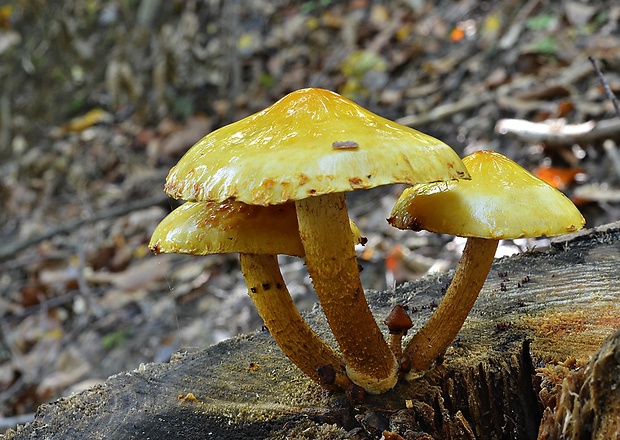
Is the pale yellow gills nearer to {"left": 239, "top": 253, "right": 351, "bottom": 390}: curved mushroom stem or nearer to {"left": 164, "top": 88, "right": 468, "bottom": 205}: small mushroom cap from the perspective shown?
{"left": 164, "top": 88, "right": 468, "bottom": 205}: small mushroom cap

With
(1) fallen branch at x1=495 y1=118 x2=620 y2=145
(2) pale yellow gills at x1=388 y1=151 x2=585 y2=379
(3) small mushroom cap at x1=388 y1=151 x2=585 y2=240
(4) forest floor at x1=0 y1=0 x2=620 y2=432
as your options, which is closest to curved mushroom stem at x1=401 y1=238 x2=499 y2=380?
(2) pale yellow gills at x1=388 y1=151 x2=585 y2=379

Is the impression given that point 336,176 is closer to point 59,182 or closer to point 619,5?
point 619,5

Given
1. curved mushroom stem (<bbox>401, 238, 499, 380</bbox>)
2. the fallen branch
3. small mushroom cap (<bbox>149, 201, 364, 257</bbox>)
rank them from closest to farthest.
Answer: small mushroom cap (<bbox>149, 201, 364, 257</bbox>) < curved mushroom stem (<bbox>401, 238, 499, 380</bbox>) < the fallen branch

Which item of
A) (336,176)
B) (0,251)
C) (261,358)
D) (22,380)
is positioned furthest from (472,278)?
(0,251)

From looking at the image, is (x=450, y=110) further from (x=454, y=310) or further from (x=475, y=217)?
(x=475, y=217)

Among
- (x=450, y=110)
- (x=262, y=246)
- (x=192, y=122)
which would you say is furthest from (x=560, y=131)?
(x=192, y=122)

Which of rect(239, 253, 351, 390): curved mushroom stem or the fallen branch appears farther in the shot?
the fallen branch
